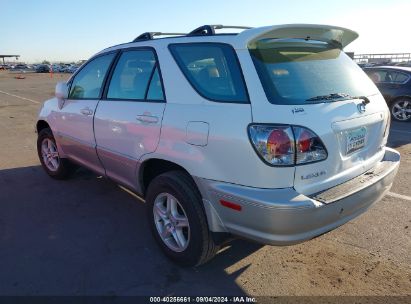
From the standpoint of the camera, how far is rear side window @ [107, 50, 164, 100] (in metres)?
3.31

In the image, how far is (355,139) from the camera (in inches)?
111

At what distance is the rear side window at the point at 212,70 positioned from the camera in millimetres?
2676

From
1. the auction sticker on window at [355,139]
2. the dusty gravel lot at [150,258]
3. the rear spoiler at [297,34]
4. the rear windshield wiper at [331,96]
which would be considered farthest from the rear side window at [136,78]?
the auction sticker on window at [355,139]

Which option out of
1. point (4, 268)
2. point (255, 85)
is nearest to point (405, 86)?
point (255, 85)

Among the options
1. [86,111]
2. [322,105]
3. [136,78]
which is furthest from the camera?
[86,111]

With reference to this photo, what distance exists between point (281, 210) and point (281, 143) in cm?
43

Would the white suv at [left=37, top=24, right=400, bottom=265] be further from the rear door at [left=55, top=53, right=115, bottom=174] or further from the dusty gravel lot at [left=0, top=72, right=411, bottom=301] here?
the rear door at [left=55, top=53, right=115, bottom=174]

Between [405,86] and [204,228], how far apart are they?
9.31m

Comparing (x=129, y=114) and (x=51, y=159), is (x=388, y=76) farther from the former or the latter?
(x=129, y=114)

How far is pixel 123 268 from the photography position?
3.16 meters

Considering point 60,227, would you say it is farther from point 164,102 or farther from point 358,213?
point 358,213

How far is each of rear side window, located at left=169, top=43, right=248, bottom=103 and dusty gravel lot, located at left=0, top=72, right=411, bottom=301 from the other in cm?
145

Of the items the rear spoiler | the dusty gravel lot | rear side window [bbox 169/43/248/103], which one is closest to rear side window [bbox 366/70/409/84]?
the dusty gravel lot

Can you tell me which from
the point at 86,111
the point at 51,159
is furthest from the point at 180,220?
the point at 51,159
